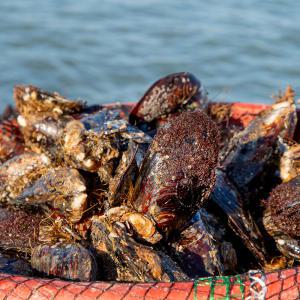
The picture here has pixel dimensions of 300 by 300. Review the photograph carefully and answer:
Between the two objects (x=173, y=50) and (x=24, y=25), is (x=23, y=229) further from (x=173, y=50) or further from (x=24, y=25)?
(x=24, y=25)

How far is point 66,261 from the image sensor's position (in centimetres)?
276

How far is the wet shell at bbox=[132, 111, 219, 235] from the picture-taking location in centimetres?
281

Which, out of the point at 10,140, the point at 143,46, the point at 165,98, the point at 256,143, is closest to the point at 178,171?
the point at 256,143

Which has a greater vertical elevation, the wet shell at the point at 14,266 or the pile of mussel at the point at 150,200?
the pile of mussel at the point at 150,200

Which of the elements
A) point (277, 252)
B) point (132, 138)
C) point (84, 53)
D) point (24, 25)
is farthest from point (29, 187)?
point (24, 25)

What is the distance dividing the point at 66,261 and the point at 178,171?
2.10ft

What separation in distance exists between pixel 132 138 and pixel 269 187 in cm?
105

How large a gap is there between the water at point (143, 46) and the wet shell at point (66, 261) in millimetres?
7077

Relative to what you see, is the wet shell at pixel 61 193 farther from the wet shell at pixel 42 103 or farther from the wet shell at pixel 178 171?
the wet shell at pixel 42 103

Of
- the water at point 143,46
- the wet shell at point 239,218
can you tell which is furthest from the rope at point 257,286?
the water at point 143,46

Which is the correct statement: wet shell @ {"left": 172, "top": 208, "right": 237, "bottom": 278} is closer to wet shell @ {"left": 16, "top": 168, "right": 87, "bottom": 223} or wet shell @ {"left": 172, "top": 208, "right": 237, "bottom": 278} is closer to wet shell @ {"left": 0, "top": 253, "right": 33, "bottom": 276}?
wet shell @ {"left": 16, "top": 168, "right": 87, "bottom": 223}

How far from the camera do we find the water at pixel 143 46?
10.8 meters

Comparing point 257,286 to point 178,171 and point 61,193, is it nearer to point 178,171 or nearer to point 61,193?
point 178,171

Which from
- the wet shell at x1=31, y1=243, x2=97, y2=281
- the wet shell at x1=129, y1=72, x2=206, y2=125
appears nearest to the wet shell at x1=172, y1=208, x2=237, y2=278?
the wet shell at x1=31, y1=243, x2=97, y2=281
